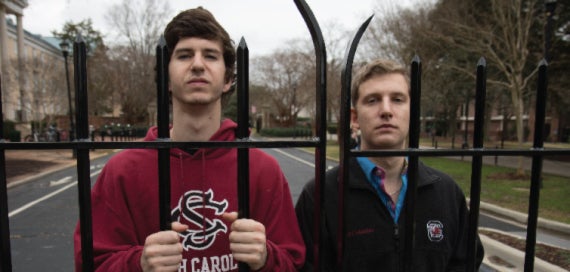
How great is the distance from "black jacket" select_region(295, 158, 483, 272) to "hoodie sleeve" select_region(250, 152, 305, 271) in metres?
0.15

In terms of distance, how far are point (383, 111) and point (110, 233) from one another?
1236 mm

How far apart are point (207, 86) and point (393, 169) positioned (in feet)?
3.40

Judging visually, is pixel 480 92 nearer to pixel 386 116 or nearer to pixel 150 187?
→ pixel 386 116

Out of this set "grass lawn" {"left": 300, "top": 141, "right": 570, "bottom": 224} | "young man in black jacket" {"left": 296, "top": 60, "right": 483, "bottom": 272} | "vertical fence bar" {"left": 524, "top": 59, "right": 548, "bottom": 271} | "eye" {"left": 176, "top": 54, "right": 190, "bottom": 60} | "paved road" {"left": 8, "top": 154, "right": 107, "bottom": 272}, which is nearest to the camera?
"vertical fence bar" {"left": 524, "top": 59, "right": 548, "bottom": 271}

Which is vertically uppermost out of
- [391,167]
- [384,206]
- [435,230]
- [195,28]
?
[195,28]

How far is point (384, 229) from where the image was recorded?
1602 mm

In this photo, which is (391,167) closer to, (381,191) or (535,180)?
(381,191)

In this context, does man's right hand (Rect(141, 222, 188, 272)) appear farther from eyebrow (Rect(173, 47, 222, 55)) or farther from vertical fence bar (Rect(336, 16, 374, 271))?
eyebrow (Rect(173, 47, 222, 55))

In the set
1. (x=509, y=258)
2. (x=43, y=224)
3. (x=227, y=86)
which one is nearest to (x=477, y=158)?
(x=227, y=86)

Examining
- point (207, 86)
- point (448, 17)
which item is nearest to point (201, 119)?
point (207, 86)

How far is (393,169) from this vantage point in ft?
6.05

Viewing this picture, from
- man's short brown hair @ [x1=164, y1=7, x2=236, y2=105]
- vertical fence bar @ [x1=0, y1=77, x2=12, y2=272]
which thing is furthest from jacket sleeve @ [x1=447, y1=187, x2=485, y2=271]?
vertical fence bar @ [x1=0, y1=77, x2=12, y2=272]

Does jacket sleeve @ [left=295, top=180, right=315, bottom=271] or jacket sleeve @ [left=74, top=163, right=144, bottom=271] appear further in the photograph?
jacket sleeve @ [left=295, top=180, right=315, bottom=271]

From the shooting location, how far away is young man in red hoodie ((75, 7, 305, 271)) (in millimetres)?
1381
